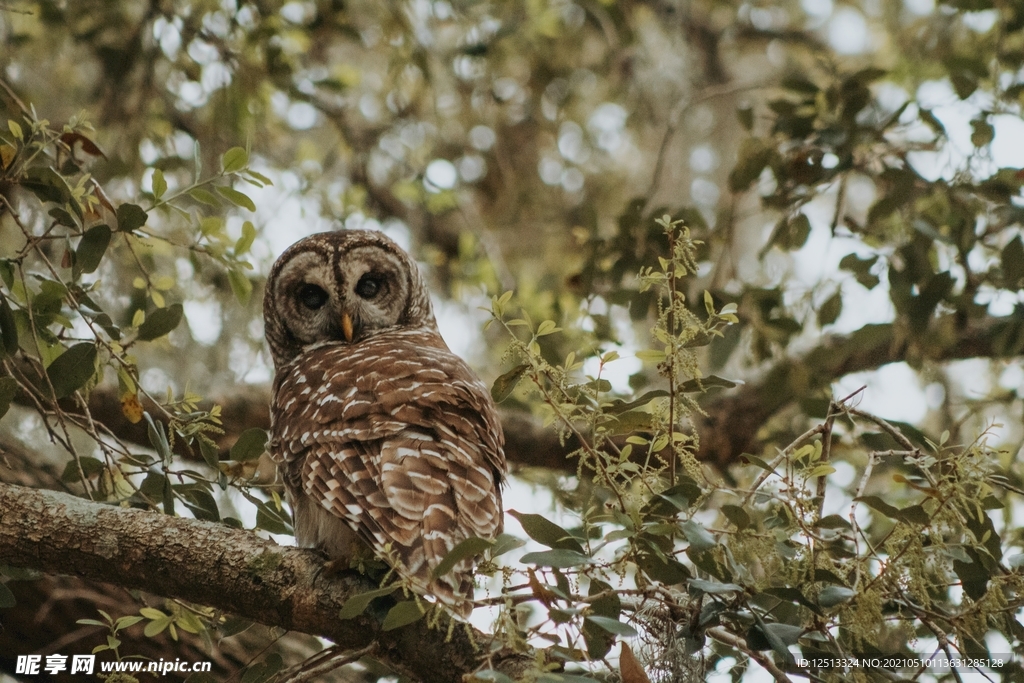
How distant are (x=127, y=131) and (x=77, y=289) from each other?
2.58 meters

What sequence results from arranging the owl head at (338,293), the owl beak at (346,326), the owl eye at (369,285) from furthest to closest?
the owl eye at (369,285) → the owl head at (338,293) → the owl beak at (346,326)

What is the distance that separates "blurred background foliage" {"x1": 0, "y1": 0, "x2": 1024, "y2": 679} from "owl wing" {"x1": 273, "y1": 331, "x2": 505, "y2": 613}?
0.24m

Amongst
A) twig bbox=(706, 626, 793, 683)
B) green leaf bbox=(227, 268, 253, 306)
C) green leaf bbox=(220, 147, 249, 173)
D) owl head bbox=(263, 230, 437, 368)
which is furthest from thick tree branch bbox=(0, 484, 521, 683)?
owl head bbox=(263, 230, 437, 368)

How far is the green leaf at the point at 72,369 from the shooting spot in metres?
2.33

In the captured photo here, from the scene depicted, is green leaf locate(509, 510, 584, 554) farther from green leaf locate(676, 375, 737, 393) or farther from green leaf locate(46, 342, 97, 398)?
green leaf locate(46, 342, 97, 398)

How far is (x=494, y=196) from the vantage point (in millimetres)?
6625

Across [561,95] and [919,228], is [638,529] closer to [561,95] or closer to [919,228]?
[919,228]

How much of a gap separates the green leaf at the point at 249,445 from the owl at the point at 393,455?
0.13m

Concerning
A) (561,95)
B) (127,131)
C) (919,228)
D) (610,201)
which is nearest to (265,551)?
(919,228)

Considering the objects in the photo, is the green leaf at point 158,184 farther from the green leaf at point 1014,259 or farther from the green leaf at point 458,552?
the green leaf at point 1014,259

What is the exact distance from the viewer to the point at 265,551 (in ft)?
7.41

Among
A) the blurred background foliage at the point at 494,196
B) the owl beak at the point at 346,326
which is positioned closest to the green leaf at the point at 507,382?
the blurred background foliage at the point at 494,196

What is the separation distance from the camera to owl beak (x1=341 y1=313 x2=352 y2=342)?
3684mm

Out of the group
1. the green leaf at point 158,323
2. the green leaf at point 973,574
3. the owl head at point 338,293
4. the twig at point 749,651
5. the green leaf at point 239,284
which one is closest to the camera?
the twig at point 749,651
